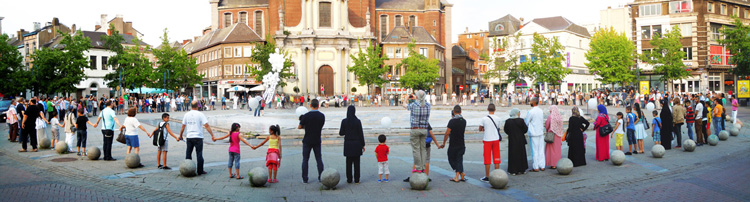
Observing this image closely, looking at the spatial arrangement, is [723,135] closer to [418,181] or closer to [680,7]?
[418,181]

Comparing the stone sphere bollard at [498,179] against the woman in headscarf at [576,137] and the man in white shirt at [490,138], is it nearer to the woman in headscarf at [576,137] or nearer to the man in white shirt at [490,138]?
the man in white shirt at [490,138]

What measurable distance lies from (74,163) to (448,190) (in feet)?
30.7

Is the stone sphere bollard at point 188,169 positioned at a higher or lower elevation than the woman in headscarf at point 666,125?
lower

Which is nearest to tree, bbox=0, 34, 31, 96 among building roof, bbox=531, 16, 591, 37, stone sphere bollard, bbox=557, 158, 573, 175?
stone sphere bollard, bbox=557, 158, 573, 175

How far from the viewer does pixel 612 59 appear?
57.1 metres

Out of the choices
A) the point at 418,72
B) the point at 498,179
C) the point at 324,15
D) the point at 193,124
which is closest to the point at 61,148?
the point at 193,124

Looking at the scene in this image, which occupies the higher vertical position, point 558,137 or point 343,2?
point 343,2

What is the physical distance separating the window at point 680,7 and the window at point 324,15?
134 feet

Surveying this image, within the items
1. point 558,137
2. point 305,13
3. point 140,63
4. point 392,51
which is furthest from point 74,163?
point 392,51

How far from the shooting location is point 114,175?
11516mm

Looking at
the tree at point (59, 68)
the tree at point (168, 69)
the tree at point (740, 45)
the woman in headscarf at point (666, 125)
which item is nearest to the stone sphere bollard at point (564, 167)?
the woman in headscarf at point (666, 125)

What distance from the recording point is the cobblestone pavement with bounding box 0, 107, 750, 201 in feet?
30.1

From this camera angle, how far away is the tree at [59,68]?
51344 millimetres

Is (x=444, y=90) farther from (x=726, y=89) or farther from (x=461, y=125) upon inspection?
(x=461, y=125)
